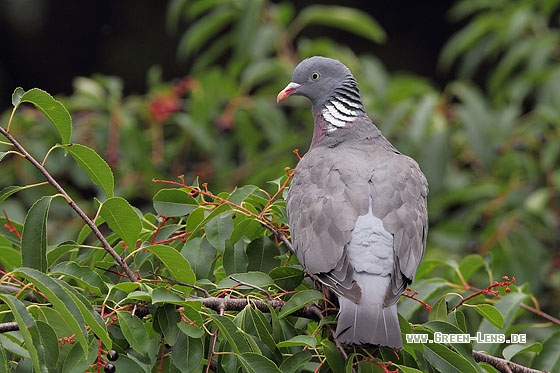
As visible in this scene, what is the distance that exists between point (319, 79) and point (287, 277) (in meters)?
1.39

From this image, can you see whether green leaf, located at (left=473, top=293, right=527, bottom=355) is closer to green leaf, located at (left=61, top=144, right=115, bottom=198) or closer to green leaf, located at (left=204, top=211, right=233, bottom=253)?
green leaf, located at (left=204, top=211, right=233, bottom=253)

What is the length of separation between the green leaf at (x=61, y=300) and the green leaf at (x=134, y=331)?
16 centimetres

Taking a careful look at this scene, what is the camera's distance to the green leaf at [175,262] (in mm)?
2264

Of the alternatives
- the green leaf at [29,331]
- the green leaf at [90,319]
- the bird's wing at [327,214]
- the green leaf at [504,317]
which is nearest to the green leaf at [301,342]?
the bird's wing at [327,214]

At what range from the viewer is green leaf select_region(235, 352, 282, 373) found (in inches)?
83.3

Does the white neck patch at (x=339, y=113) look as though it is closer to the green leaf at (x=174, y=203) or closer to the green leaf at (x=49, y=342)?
the green leaf at (x=174, y=203)

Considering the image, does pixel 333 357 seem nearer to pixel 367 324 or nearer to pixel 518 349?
pixel 367 324

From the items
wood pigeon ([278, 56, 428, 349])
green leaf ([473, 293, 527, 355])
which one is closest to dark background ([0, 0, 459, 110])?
wood pigeon ([278, 56, 428, 349])

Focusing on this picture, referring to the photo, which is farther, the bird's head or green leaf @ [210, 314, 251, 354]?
the bird's head

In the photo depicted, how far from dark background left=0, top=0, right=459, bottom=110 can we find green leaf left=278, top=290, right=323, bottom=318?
6.41m

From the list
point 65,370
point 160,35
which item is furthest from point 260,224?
point 160,35

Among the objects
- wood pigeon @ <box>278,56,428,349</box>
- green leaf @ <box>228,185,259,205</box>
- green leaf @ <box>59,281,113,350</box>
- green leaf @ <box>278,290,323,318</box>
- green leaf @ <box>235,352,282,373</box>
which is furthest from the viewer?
green leaf @ <box>228,185,259,205</box>

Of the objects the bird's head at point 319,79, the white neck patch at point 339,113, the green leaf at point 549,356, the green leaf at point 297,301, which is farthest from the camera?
the bird's head at point 319,79

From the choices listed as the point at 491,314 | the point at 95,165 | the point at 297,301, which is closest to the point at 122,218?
the point at 95,165
